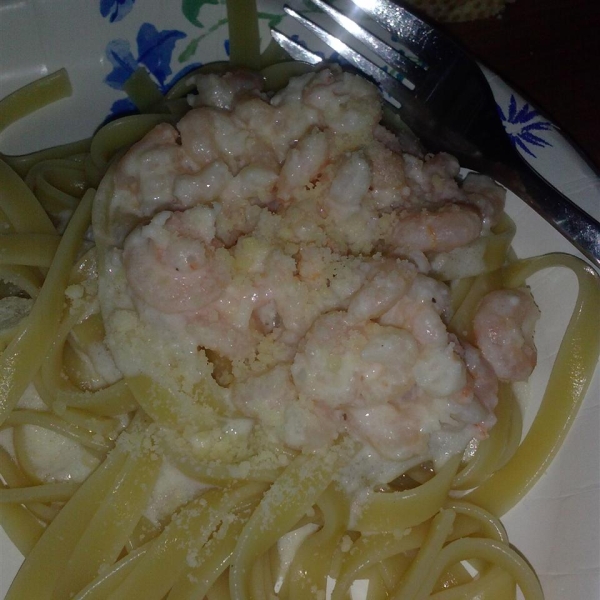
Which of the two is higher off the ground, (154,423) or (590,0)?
(590,0)

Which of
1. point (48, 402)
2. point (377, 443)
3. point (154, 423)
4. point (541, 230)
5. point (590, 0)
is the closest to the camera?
point (377, 443)

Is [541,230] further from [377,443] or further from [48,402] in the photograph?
[48,402]

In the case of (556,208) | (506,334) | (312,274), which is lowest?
(506,334)

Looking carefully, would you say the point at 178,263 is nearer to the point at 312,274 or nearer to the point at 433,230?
the point at 312,274

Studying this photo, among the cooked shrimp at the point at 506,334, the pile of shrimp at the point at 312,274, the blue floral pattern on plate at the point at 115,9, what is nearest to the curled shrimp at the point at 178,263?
the pile of shrimp at the point at 312,274

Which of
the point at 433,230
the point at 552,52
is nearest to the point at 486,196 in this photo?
the point at 433,230

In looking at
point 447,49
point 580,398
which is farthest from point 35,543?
point 447,49
